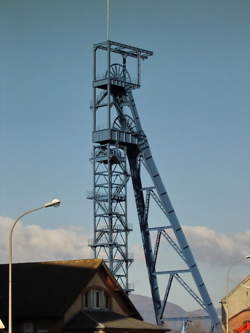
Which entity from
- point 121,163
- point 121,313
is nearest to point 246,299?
point 121,163

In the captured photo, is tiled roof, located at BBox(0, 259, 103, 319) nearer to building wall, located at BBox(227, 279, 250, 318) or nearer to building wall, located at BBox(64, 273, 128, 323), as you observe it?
building wall, located at BBox(64, 273, 128, 323)

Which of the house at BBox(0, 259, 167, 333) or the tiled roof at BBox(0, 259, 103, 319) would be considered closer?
the house at BBox(0, 259, 167, 333)

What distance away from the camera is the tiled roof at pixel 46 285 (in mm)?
71812

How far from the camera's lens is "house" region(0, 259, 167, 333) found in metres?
71.2

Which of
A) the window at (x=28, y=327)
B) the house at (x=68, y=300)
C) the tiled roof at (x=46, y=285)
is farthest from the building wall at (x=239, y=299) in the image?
the window at (x=28, y=327)

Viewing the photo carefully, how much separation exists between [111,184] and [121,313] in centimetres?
4561

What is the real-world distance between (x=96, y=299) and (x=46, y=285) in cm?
387

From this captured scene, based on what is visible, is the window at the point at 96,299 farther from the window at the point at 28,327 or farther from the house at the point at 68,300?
the window at the point at 28,327

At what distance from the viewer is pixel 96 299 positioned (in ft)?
247

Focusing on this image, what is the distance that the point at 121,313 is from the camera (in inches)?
3068

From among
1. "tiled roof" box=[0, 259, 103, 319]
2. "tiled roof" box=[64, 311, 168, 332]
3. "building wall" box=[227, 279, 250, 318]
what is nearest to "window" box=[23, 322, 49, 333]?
"tiled roof" box=[0, 259, 103, 319]

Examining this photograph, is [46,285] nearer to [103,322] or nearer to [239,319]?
[103,322]

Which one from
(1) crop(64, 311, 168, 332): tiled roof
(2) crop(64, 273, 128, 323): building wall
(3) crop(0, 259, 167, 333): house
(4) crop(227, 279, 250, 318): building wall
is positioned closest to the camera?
(1) crop(64, 311, 168, 332): tiled roof

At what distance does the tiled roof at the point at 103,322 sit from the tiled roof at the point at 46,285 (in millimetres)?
1362
